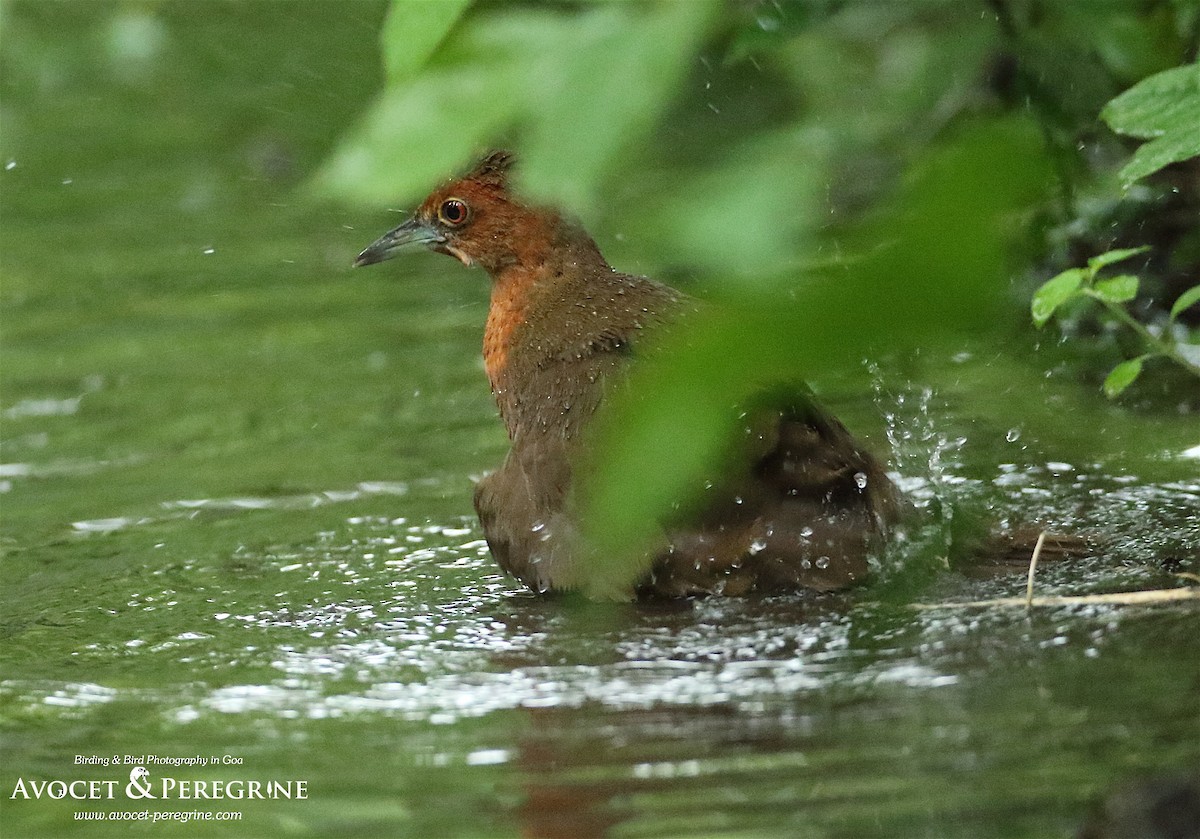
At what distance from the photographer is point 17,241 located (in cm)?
853

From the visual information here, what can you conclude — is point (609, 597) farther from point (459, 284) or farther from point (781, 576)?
point (459, 284)

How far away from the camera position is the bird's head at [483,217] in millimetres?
5070

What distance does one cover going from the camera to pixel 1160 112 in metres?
3.55

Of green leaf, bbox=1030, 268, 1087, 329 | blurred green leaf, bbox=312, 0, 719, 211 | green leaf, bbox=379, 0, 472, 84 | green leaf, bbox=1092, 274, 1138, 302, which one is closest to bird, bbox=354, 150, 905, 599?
green leaf, bbox=1030, 268, 1087, 329

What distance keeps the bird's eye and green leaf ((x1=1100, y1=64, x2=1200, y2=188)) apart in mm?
2126

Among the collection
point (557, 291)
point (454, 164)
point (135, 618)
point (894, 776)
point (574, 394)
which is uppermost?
point (557, 291)

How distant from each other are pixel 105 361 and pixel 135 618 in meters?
2.60

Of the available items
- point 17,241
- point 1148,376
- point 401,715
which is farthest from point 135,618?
point 17,241

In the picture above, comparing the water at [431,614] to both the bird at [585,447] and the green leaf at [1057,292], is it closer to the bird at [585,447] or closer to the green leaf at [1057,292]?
the bird at [585,447]

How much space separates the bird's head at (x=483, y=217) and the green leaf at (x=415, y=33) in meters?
3.69

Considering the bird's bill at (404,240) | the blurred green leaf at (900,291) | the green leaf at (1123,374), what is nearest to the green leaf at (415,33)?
the blurred green leaf at (900,291)

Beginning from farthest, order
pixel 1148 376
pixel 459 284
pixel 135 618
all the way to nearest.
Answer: pixel 459 284, pixel 1148 376, pixel 135 618

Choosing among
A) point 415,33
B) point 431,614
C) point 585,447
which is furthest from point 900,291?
point 431,614

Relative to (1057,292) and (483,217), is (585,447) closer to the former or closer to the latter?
(483,217)
